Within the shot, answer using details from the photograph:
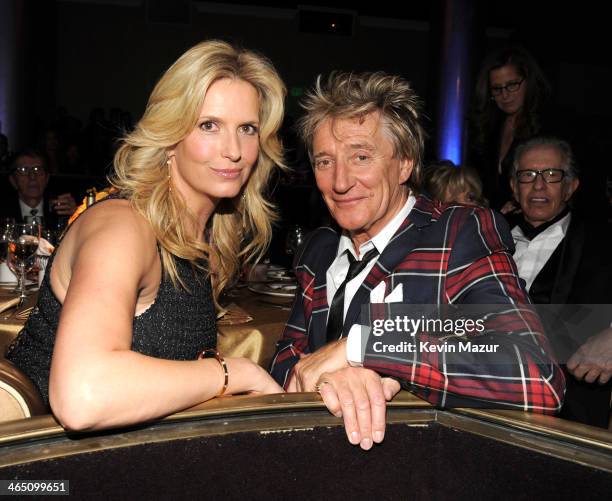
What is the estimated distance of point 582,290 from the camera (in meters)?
2.32

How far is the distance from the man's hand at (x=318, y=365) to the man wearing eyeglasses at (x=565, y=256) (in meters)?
1.16

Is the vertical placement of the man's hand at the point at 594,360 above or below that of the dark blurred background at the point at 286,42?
below

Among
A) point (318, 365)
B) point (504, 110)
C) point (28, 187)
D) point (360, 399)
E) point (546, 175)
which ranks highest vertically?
point (504, 110)

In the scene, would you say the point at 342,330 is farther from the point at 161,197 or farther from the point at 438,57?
the point at 438,57

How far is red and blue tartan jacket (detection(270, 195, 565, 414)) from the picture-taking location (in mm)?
1170

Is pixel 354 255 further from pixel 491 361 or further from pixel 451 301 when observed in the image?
pixel 491 361

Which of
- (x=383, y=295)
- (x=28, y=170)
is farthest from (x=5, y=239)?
(x=28, y=170)

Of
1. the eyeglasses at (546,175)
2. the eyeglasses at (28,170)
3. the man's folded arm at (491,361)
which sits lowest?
the man's folded arm at (491,361)

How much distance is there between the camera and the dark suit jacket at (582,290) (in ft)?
7.30

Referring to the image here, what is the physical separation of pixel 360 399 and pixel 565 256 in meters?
→ 1.74

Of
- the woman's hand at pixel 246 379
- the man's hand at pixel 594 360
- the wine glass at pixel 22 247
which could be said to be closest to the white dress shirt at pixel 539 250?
the man's hand at pixel 594 360

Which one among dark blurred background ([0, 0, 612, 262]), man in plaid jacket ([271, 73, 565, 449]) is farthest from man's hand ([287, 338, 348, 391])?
dark blurred background ([0, 0, 612, 262])

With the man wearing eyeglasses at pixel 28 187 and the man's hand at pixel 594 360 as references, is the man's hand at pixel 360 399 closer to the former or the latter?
the man's hand at pixel 594 360

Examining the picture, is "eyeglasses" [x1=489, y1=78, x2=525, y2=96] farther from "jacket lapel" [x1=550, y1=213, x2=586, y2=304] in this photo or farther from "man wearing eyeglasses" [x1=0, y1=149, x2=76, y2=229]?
"man wearing eyeglasses" [x1=0, y1=149, x2=76, y2=229]
